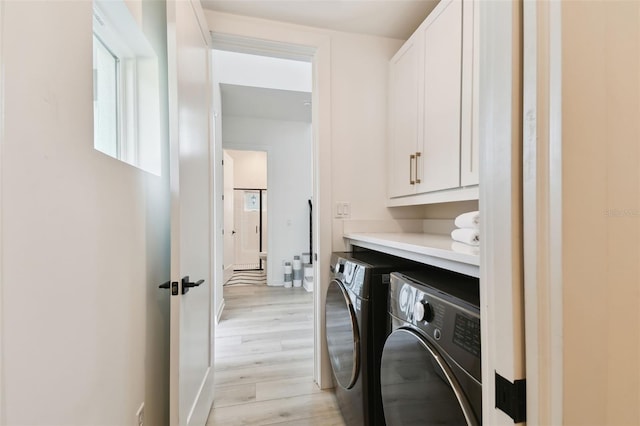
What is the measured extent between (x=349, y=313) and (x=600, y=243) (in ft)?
3.50

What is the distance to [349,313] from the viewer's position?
1.34 m

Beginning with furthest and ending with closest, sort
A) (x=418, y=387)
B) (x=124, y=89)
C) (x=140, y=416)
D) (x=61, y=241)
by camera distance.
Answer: (x=124, y=89), (x=140, y=416), (x=418, y=387), (x=61, y=241)

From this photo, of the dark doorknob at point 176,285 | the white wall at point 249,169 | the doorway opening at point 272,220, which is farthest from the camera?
the white wall at point 249,169

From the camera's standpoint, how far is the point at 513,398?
444 mm

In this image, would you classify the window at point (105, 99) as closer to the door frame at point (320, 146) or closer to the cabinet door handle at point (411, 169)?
the door frame at point (320, 146)

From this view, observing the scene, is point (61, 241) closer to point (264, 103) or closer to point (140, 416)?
point (140, 416)

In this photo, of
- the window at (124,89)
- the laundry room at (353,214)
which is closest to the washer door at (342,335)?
the laundry room at (353,214)

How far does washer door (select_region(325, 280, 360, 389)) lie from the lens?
4.18ft

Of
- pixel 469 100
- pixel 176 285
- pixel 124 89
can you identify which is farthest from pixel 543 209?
pixel 124 89

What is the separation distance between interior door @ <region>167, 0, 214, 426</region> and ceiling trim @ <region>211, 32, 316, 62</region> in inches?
6.9

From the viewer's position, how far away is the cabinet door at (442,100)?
4.47 ft

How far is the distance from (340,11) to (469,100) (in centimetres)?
99

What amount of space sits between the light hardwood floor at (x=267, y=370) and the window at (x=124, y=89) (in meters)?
1.45

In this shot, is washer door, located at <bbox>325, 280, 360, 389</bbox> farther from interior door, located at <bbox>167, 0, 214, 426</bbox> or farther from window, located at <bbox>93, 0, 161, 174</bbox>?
window, located at <bbox>93, 0, 161, 174</bbox>
